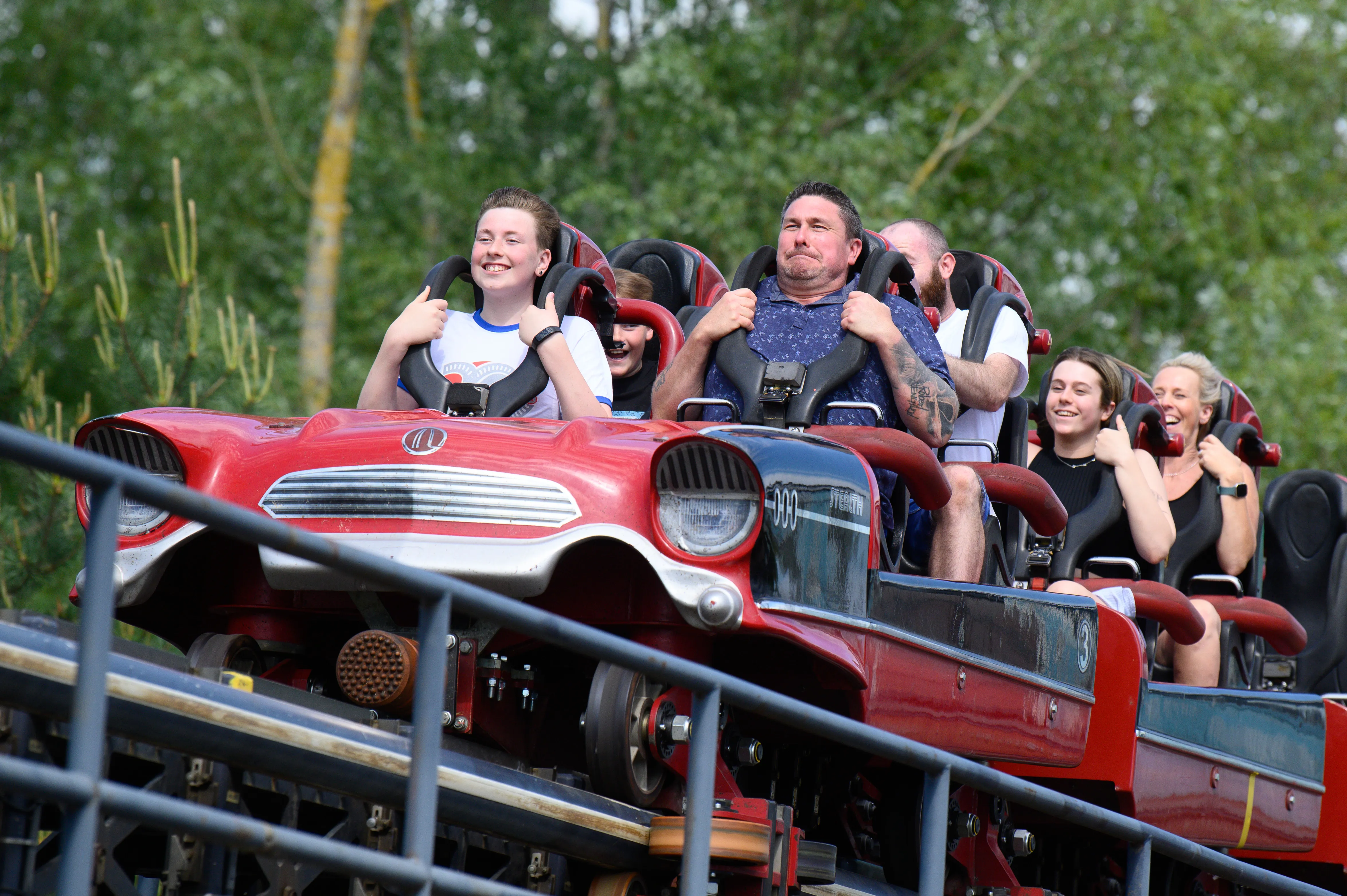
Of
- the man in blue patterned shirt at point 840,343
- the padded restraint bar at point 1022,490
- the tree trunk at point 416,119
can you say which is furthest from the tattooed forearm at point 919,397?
the tree trunk at point 416,119

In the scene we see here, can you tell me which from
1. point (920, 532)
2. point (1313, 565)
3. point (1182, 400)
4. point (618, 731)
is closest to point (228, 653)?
point (618, 731)

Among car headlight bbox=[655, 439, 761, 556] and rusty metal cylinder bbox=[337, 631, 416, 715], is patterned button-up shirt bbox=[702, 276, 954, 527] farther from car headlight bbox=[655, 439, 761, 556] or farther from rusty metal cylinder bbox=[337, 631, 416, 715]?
rusty metal cylinder bbox=[337, 631, 416, 715]

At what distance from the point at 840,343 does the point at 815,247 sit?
0.41m

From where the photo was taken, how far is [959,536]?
541 cm

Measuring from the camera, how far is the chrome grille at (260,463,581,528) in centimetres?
417

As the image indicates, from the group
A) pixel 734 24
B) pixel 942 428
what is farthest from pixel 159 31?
pixel 942 428

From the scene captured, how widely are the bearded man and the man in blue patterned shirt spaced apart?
29 centimetres

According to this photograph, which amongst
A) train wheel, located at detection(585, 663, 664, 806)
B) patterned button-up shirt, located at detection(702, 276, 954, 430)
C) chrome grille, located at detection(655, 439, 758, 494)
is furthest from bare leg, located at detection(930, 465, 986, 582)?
train wheel, located at detection(585, 663, 664, 806)

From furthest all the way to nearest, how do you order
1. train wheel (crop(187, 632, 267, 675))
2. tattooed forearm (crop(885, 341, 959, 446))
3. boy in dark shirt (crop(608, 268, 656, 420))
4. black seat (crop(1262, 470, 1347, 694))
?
black seat (crop(1262, 470, 1347, 694)) → boy in dark shirt (crop(608, 268, 656, 420)) → tattooed forearm (crop(885, 341, 959, 446)) → train wheel (crop(187, 632, 267, 675))

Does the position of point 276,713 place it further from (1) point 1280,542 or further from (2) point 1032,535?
(1) point 1280,542

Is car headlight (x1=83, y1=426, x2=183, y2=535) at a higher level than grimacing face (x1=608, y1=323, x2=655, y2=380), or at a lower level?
lower

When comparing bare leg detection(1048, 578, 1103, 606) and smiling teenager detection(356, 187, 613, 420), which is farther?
bare leg detection(1048, 578, 1103, 606)

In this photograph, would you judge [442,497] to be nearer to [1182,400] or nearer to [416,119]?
[1182,400]

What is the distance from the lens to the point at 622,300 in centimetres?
659
